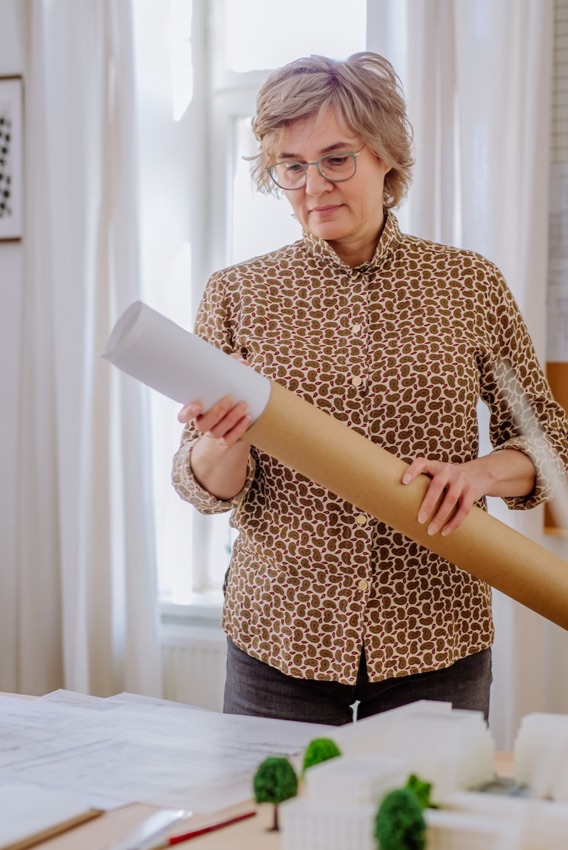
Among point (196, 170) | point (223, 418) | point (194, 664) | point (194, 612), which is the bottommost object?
point (194, 664)

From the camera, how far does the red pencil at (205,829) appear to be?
0.93 m

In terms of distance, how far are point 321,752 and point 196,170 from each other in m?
2.43

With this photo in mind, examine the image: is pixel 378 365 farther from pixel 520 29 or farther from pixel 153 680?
pixel 153 680

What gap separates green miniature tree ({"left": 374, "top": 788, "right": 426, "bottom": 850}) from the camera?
76 centimetres

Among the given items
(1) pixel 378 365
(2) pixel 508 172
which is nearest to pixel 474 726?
(1) pixel 378 365

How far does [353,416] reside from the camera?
58.3 inches

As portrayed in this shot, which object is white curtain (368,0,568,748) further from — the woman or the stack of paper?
the stack of paper

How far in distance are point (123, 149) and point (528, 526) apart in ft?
4.98

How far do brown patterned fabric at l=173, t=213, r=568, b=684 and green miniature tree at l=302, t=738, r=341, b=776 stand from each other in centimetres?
54

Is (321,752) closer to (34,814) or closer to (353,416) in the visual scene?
(34,814)

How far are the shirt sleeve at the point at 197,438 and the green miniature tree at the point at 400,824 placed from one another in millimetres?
727

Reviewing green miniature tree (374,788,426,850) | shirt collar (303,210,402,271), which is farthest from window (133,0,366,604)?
green miniature tree (374,788,426,850)

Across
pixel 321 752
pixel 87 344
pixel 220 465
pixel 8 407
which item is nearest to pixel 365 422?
pixel 220 465

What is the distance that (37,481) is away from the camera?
301 centimetres
